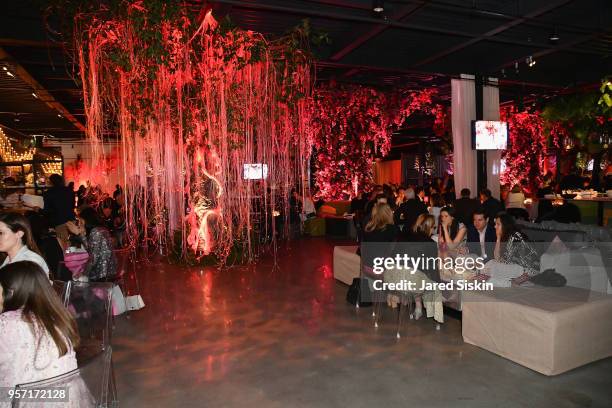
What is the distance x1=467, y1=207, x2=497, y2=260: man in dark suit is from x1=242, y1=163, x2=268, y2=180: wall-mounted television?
2.58m

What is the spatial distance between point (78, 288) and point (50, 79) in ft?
22.8

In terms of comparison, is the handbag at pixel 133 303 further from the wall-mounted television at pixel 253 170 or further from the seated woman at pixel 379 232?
the seated woman at pixel 379 232

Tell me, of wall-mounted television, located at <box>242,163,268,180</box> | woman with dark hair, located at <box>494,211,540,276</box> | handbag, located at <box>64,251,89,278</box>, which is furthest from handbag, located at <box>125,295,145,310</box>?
woman with dark hair, located at <box>494,211,540,276</box>

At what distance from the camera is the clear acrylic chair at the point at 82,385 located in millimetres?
1671

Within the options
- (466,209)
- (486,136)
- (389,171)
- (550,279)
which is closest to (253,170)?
(466,209)

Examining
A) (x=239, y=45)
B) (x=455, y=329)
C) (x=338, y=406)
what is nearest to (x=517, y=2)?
(x=239, y=45)

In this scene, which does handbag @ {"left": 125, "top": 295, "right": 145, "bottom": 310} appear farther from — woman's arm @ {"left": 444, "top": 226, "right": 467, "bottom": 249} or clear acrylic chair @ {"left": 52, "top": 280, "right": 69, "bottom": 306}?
woman's arm @ {"left": 444, "top": 226, "right": 467, "bottom": 249}

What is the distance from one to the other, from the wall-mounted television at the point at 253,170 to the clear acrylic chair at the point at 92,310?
9.37 feet

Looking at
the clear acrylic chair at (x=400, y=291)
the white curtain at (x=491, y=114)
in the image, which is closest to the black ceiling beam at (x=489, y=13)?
the white curtain at (x=491, y=114)

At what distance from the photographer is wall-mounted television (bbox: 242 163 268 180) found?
5.98 metres

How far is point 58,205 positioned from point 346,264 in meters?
3.92

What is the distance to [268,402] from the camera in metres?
2.97

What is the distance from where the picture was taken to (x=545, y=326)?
317 centimetres

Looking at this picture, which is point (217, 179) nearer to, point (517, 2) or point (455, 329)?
point (455, 329)
